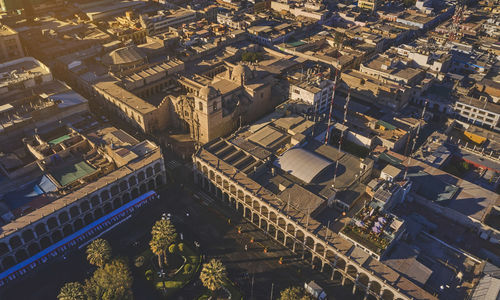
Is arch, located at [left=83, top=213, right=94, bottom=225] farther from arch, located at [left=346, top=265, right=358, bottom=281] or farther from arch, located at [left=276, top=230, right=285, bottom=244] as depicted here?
arch, located at [left=346, top=265, right=358, bottom=281]

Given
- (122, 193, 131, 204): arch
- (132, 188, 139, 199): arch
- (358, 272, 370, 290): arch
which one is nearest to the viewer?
(358, 272, 370, 290): arch

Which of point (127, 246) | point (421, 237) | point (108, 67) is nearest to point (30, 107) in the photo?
point (108, 67)

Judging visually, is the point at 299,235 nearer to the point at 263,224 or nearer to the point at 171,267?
the point at 263,224

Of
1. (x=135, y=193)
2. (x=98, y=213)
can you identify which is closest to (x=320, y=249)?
(x=135, y=193)

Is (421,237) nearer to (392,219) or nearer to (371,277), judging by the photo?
(392,219)

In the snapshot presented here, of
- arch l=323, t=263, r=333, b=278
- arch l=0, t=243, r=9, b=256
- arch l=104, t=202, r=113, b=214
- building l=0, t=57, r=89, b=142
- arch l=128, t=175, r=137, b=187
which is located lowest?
arch l=323, t=263, r=333, b=278

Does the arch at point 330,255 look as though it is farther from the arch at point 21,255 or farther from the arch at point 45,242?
the arch at point 21,255

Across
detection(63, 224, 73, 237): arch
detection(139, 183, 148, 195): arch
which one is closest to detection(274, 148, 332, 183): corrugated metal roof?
detection(139, 183, 148, 195): arch
